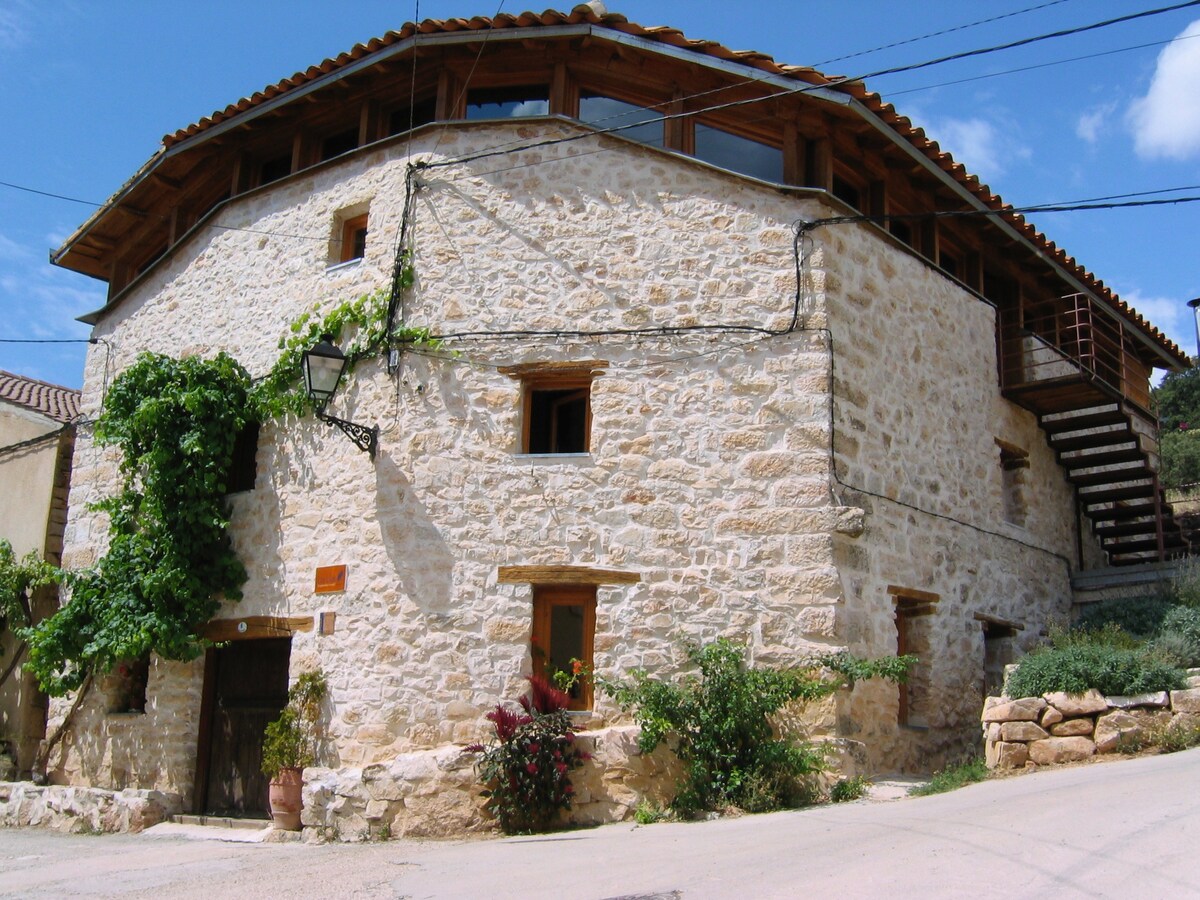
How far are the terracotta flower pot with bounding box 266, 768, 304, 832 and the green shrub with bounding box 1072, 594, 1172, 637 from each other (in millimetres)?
8577

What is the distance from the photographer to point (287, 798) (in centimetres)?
1098

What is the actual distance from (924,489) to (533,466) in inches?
169

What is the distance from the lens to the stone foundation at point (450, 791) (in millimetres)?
10109

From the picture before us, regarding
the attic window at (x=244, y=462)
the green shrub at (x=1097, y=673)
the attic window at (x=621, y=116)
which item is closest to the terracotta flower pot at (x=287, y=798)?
the attic window at (x=244, y=462)

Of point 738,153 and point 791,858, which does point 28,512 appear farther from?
point 791,858

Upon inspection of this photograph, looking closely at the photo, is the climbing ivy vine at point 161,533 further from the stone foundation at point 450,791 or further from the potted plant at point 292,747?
the stone foundation at point 450,791

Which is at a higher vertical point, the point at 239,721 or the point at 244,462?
the point at 244,462

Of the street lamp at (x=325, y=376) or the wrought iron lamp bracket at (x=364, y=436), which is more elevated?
the street lamp at (x=325, y=376)

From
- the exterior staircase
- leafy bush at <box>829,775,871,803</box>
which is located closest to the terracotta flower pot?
leafy bush at <box>829,775,871,803</box>

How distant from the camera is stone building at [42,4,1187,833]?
1088 centimetres

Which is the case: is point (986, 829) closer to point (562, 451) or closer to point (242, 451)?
point (562, 451)

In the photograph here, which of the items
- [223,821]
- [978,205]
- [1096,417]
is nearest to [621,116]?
[978,205]

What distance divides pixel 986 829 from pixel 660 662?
374cm

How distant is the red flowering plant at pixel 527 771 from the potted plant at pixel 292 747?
6.62 feet
